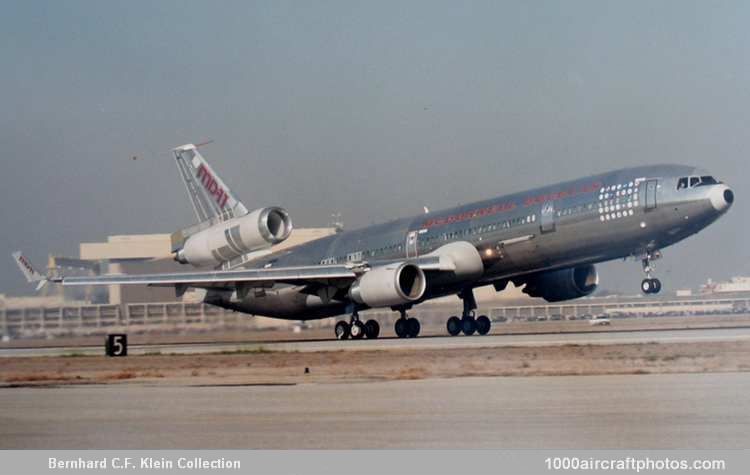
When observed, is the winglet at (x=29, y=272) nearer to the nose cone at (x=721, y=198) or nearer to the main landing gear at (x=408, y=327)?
the main landing gear at (x=408, y=327)

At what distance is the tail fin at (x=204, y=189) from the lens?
171ft

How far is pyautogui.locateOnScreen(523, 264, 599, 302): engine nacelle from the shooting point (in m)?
47.1

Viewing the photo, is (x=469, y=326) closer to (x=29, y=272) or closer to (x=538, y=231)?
(x=538, y=231)

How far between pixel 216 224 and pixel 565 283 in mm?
16036

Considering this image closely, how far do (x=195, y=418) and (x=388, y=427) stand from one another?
3.55 metres

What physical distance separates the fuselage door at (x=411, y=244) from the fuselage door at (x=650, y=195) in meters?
10.8

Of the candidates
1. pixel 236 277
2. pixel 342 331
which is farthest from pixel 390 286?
pixel 236 277

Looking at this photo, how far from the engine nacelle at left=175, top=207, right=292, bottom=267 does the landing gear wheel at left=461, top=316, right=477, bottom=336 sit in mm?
8621

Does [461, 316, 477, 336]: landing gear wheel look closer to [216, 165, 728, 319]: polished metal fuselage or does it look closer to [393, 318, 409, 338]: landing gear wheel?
[216, 165, 728, 319]: polished metal fuselage

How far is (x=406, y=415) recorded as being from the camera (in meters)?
17.8

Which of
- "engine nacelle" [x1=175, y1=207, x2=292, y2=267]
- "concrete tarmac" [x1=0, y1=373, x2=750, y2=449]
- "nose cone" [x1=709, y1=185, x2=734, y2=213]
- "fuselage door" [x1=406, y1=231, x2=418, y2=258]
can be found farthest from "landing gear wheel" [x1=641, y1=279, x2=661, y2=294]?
"engine nacelle" [x1=175, y1=207, x2=292, y2=267]

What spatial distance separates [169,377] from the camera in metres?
27.7

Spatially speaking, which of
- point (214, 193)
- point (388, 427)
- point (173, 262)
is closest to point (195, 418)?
point (388, 427)

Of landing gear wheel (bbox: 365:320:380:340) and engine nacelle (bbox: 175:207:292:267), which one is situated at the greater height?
engine nacelle (bbox: 175:207:292:267)
